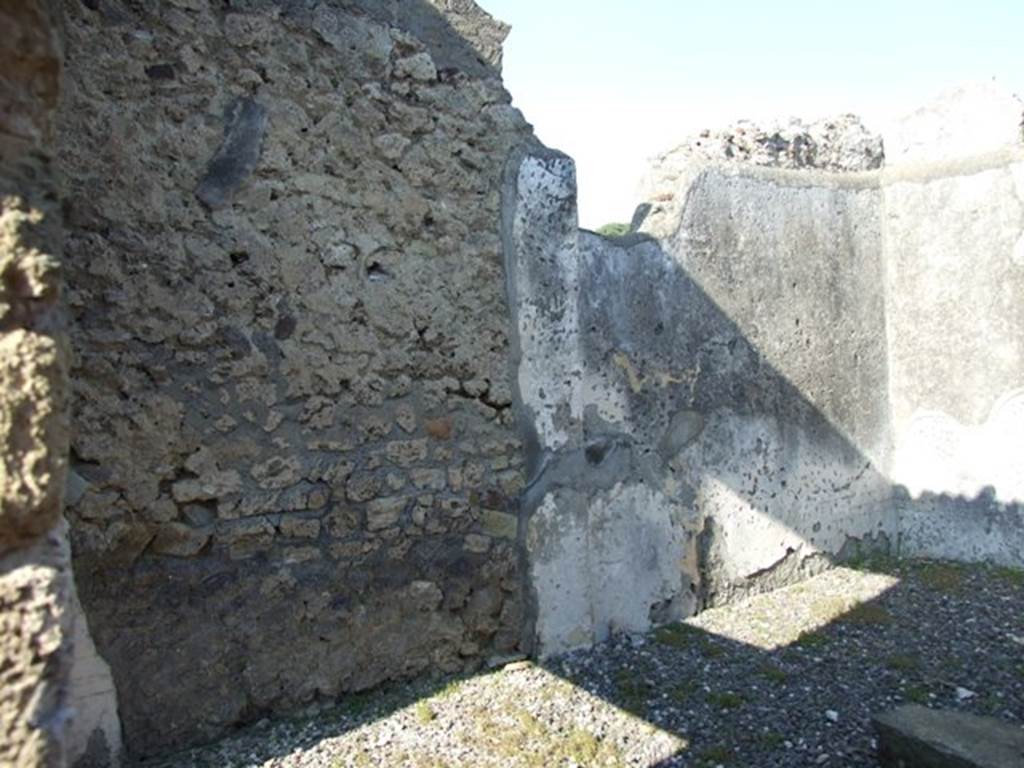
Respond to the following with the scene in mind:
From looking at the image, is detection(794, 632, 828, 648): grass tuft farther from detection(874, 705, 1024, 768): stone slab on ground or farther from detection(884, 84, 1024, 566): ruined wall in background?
detection(884, 84, 1024, 566): ruined wall in background

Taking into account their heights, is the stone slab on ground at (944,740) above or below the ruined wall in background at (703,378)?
below

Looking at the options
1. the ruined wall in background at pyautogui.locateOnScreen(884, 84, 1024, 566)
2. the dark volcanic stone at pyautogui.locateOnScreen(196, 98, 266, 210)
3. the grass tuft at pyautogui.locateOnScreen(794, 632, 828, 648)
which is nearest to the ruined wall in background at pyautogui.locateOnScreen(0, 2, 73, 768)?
the dark volcanic stone at pyautogui.locateOnScreen(196, 98, 266, 210)

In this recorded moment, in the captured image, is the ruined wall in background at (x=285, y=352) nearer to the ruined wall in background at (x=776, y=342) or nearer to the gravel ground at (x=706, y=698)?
the gravel ground at (x=706, y=698)

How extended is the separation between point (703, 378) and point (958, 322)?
1.55 meters

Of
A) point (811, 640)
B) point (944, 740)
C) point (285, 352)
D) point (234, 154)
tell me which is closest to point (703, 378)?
point (811, 640)

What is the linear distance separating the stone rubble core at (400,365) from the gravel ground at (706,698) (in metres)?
0.13

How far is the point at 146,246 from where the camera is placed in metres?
2.13

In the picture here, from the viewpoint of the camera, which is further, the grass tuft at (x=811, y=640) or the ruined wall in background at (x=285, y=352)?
the grass tuft at (x=811, y=640)

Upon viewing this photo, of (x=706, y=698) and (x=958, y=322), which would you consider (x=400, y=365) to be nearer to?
(x=706, y=698)

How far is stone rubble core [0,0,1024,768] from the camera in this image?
2.09 m

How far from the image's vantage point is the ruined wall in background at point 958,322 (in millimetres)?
3787

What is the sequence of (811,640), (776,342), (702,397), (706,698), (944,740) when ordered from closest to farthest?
(944,740) < (706,698) < (811,640) < (702,397) < (776,342)

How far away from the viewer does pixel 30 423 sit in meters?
0.87

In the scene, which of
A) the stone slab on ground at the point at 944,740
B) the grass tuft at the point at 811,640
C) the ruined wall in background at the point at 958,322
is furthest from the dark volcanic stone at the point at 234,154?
the ruined wall in background at the point at 958,322
